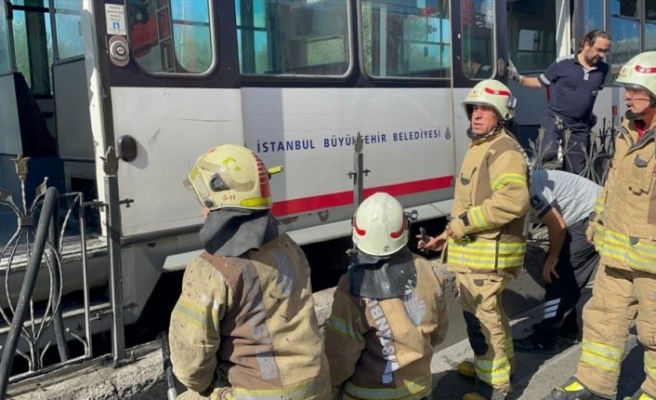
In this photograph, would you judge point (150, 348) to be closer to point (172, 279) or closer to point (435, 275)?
point (172, 279)

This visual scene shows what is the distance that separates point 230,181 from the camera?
203 cm

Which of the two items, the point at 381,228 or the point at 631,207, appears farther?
the point at 631,207

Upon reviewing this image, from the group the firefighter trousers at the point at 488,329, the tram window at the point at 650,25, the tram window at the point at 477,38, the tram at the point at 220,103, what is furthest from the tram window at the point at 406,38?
the tram window at the point at 650,25

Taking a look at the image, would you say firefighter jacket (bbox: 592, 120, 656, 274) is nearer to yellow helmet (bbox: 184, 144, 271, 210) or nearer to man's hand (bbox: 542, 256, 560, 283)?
man's hand (bbox: 542, 256, 560, 283)


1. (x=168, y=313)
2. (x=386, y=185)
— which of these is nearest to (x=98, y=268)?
(x=168, y=313)

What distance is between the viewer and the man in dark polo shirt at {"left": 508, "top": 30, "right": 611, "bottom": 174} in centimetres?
578

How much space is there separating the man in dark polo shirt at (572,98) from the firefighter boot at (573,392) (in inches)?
110

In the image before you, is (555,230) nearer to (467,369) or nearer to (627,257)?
(627,257)

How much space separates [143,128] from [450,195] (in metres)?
2.65

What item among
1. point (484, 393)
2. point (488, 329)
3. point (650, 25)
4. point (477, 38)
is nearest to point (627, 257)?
point (488, 329)

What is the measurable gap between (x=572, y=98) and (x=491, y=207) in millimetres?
3191

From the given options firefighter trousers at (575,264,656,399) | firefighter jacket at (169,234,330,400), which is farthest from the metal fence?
firefighter trousers at (575,264,656,399)

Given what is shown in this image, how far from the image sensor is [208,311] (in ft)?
6.52

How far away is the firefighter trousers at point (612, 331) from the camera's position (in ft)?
10.1
